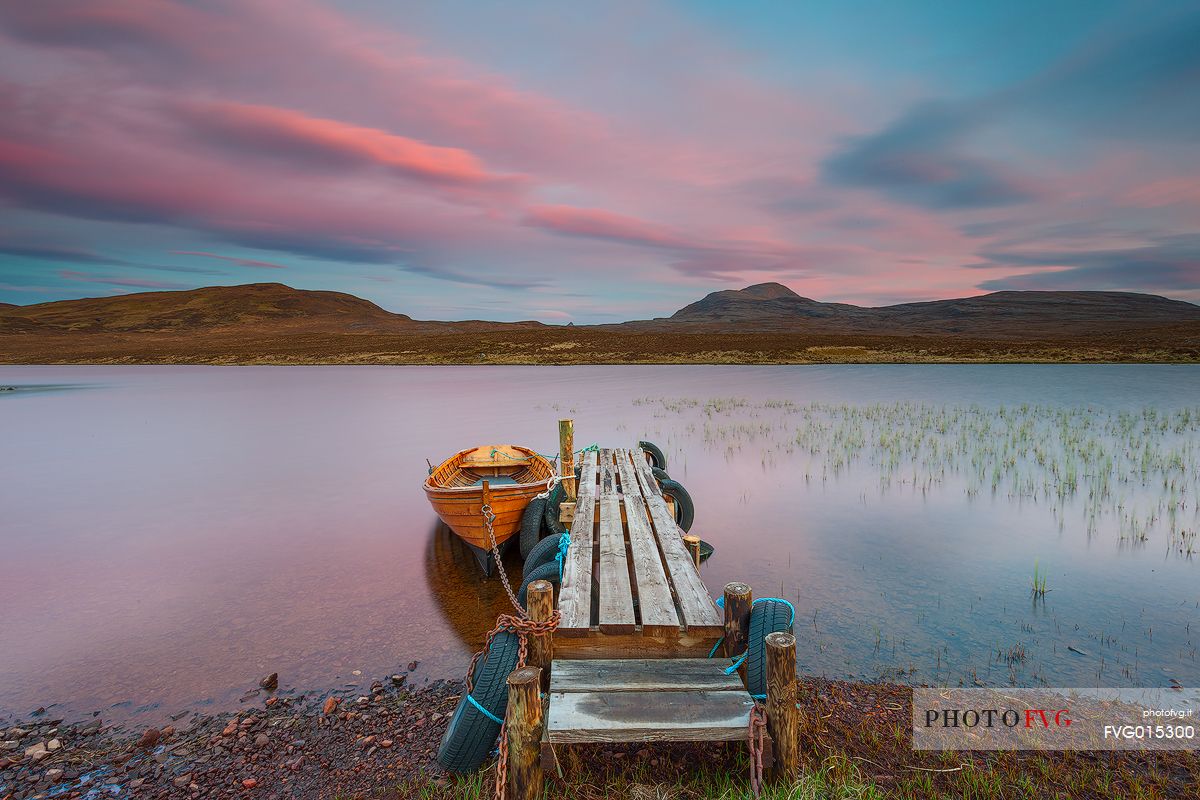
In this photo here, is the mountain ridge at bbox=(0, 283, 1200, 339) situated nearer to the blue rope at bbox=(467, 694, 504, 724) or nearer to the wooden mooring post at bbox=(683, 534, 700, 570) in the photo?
the wooden mooring post at bbox=(683, 534, 700, 570)

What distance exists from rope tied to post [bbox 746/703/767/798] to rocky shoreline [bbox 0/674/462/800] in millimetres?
2487

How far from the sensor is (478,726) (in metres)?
4.53

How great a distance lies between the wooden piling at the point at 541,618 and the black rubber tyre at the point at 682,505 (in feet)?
20.8

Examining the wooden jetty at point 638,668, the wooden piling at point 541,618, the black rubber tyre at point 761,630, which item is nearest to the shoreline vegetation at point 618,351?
the wooden jetty at point 638,668

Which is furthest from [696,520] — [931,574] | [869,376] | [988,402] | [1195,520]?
[869,376]

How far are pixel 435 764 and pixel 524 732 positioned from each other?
143 centimetres

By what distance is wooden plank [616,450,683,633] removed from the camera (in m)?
4.96

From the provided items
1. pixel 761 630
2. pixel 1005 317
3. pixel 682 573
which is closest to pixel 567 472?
pixel 682 573

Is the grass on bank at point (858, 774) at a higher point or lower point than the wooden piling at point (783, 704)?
lower

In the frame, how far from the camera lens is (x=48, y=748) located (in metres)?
5.07

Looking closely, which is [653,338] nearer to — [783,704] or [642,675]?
[642,675]

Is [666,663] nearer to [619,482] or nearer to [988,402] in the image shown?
[619,482]

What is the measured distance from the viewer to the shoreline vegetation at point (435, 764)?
424 cm

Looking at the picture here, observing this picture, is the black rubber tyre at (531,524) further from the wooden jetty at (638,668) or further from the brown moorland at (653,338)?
the brown moorland at (653,338)
